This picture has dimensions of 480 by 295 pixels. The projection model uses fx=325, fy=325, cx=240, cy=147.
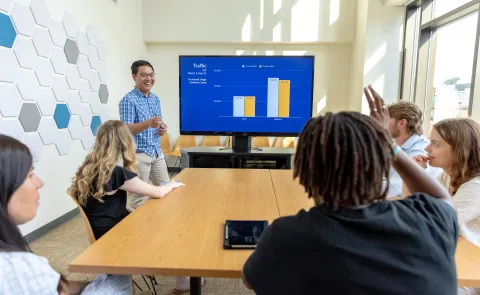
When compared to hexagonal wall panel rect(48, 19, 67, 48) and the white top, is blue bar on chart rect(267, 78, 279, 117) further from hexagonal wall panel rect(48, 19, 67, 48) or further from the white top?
the white top

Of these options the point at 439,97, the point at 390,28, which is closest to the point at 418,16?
the point at 390,28

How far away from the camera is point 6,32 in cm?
221

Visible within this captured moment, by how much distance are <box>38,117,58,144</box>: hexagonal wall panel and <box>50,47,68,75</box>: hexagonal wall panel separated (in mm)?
436

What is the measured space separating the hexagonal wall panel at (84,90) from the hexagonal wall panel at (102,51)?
440 mm

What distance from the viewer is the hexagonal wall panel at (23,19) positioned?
89.6 inches

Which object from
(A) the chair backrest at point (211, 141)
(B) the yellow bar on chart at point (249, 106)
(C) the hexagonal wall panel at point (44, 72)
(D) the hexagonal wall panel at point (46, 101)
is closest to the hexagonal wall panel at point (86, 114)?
(D) the hexagonal wall panel at point (46, 101)

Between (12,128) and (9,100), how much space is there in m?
0.19

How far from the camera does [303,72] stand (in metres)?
3.22

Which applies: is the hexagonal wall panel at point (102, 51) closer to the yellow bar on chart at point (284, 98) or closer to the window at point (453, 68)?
the yellow bar on chart at point (284, 98)

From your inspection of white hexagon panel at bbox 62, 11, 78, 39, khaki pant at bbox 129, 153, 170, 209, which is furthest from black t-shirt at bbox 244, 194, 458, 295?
white hexagon panel at bbox 62, 11, 78, 39

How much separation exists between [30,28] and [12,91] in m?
0.52

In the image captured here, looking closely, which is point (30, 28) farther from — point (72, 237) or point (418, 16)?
point (418, 16)

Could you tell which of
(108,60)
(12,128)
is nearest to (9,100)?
(12,128)

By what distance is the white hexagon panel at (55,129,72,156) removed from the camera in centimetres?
283
